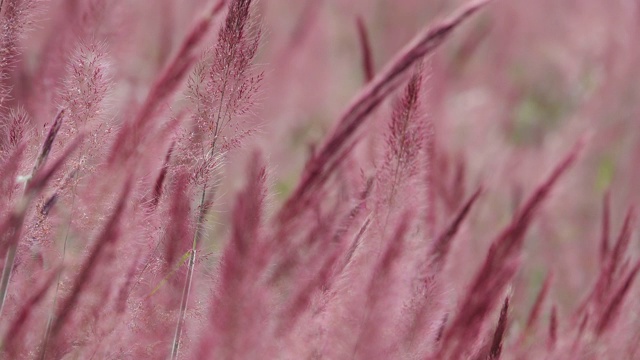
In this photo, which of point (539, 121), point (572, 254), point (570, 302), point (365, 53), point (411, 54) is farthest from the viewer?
point (539, 121)

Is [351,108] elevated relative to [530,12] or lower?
lower

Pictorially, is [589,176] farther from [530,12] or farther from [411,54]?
[411,54]

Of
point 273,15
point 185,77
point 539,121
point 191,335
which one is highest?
point 273,15

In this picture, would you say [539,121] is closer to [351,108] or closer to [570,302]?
[570,302]

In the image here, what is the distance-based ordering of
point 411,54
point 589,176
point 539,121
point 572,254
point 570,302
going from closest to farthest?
point 411,54 → point 570,302 → point 572,254 → point 589,176 → point 539,121

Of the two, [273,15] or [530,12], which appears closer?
[273,15]

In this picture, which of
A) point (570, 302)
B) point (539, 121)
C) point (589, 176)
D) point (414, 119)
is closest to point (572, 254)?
point (570, 302)

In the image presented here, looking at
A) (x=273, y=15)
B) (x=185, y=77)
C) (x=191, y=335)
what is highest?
(x=273, y=15)

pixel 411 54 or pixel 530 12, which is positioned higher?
pixel 530 12

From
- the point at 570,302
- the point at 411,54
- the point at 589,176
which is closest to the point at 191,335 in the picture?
the point at 411,54
